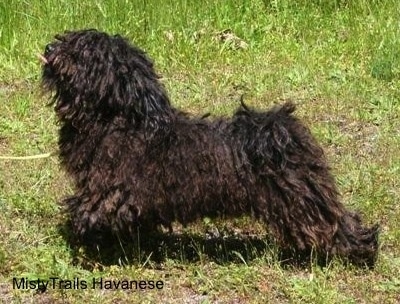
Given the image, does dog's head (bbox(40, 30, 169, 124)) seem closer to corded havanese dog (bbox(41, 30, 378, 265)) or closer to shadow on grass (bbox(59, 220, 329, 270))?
corded havanese dog (bbox(41, 30, 378, 265))

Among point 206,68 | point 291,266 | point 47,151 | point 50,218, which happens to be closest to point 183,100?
point 206,68

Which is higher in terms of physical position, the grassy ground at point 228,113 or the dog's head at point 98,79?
the dog's head at point 98,79

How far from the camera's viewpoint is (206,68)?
812 cm

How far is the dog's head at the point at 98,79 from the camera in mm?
4504

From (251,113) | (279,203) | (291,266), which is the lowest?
(291,266)

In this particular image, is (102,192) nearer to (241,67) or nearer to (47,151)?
(47,151)

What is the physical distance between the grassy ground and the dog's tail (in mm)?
205

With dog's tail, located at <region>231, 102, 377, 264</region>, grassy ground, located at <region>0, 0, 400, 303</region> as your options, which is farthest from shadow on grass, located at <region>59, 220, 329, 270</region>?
dog's tail, located at <region>231, 102, 377, 264</region>

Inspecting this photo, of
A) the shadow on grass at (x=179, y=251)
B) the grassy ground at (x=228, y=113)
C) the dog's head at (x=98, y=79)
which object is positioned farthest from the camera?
the shadow on grass at (x=179, y=251)

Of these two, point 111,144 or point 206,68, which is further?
point 206,68

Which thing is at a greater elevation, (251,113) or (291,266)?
(251,113)

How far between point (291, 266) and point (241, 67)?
3.58 meters

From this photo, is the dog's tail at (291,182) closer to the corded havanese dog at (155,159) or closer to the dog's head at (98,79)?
the corded havanese dog at (155,159)

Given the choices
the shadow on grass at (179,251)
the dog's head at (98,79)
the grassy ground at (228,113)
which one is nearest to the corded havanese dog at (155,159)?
the dog's head at (98,79)
